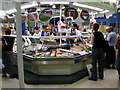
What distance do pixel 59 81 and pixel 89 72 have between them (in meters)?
1.09

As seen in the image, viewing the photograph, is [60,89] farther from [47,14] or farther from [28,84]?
[47,14]

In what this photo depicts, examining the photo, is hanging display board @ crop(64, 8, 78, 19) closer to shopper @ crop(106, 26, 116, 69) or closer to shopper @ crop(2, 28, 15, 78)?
shopper @ crop(106, 26, 116, 69)

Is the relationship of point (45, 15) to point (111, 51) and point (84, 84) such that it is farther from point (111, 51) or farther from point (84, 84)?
point (111, 51)

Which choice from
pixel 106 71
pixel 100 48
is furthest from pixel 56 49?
pixel 106 71

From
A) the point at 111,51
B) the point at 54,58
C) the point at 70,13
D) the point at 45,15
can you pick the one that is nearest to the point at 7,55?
the point at 54,58

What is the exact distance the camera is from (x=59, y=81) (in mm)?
3951

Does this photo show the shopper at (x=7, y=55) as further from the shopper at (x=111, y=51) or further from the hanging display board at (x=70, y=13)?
the shopper at (x=111, y=51)

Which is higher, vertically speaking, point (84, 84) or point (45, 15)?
point (45, 15)

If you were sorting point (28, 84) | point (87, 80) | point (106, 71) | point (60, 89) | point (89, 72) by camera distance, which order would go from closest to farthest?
1. point (60, 89)
2. point (28, 84)
3. point (87, 80)
4. point (89, 72)
5. point (106, 71)

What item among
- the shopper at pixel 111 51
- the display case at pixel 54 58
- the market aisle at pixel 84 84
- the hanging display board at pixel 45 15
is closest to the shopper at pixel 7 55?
the market aisle at pixel 84 84

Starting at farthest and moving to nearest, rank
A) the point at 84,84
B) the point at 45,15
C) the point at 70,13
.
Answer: the point at 70,13, the point at 45,15, the point at 84,84

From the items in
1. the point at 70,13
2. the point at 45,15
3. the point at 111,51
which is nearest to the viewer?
the point at 45,15

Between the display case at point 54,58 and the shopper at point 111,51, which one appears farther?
the shopper at point 111,51

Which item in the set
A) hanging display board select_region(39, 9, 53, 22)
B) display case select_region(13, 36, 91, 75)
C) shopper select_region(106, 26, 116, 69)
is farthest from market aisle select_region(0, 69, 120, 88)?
hanging display board select_region(39, 9, 53, 22)
